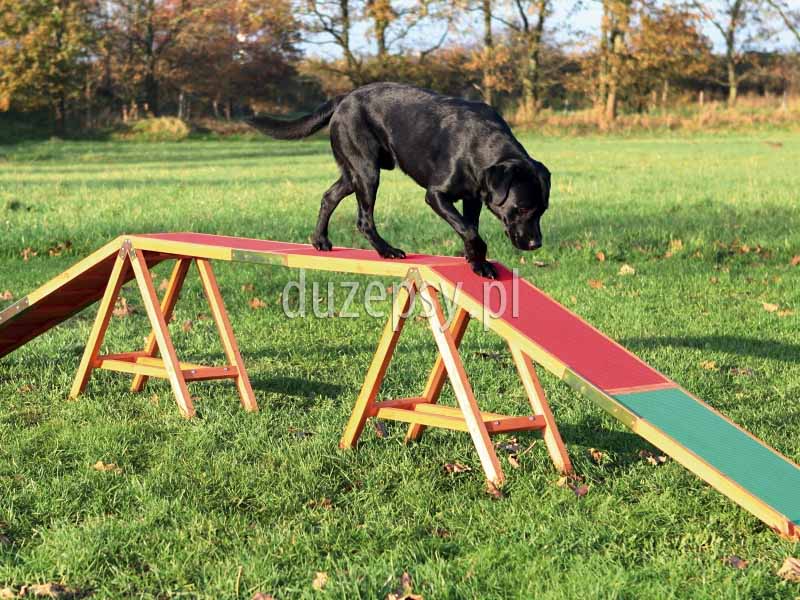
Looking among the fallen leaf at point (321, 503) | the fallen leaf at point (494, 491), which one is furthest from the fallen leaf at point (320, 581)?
the fallen leaf at point (494, 491)

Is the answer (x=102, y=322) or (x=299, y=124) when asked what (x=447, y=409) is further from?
(x=102, y=322)

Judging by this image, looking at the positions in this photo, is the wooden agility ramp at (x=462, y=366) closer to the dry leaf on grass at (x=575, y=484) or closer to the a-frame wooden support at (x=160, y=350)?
the a-frame wooden support at (x=160, y=350)

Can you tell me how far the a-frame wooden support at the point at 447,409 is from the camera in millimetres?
4527

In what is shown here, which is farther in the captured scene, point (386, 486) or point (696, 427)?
point (386, 486)

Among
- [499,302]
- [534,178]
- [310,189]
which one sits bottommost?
[310,189]

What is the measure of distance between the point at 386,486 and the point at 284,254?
4.48 feet

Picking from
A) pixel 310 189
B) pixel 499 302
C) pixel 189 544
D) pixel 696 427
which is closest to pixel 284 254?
pixel 499 302

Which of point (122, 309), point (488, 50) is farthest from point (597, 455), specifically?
point (488, 50)

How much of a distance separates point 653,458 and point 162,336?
2871mm

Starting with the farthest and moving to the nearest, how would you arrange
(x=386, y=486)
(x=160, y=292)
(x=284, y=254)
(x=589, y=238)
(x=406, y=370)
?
(x=589, y=238), (x=160, y=292), (x=406, y=370), (x=284, y=254), (x=386, y=486)

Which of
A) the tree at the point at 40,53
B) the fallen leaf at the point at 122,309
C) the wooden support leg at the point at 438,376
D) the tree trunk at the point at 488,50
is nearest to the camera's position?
the wooden support leg at the point at 438,376

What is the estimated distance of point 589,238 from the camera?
1158 cm

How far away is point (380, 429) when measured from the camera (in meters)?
5.44

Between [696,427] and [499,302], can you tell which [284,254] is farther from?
[696,427]
